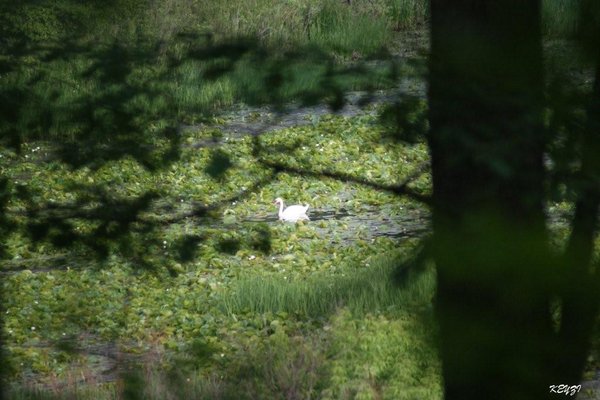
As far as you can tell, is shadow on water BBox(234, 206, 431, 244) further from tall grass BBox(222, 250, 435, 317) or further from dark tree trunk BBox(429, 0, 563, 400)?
dark tree trunk BBox(429, 0, 563, 400)

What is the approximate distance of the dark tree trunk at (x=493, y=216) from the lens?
1195mm

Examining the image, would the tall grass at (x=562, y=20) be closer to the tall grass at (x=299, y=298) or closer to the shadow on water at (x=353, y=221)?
the tall grass at (x=299, y=298)

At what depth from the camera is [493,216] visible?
4.20ft

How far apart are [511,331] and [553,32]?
1.33 feet

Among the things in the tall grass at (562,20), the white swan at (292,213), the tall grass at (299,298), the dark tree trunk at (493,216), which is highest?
the tall grass at (562,20)

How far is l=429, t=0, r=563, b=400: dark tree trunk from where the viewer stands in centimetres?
120

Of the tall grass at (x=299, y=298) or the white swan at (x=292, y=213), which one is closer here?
the tall grass at (x=299, y=298)

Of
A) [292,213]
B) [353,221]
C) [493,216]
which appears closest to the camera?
[493,216]

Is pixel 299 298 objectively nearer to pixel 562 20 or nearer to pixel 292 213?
pixel 292 213

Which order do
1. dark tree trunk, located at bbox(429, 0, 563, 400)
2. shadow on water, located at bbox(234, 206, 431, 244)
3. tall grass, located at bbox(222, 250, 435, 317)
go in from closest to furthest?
dark tree trunk, located at bbox(429, 0, 563, 400) < tall grass, located at bbox(222, 250, 435, 317) < shadow on water, located at bbox(234, 206, 431, 244)

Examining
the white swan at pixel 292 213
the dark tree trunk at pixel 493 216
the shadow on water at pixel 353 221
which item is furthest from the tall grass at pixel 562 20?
the white swan at pixel 292 213

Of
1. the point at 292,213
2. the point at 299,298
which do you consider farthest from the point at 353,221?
the point at 299,298

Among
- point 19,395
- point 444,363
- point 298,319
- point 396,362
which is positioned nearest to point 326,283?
point 298,319

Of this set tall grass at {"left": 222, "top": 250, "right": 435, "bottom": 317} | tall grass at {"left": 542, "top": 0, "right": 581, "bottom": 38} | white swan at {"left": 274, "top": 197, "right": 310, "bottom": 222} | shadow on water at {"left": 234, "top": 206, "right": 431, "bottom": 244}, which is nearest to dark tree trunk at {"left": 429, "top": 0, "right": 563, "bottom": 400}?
tall grass at {"left": 542, "top": 0, "right": 581, "bottom": 38}
